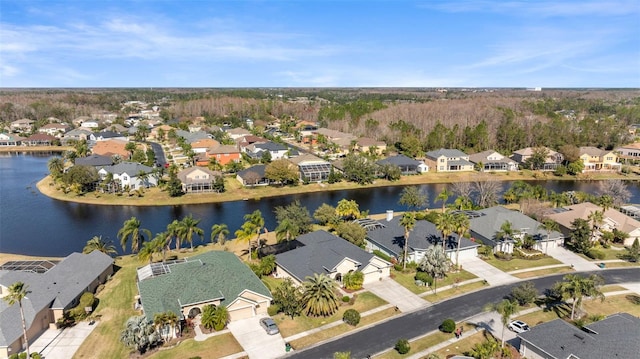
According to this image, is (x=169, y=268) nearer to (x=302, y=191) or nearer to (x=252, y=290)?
(x=252, y=290)

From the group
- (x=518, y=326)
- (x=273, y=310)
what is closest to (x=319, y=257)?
(x=273, y=310)

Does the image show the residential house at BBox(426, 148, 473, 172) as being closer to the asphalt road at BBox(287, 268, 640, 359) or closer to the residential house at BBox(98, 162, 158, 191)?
the asphalt road at BBox(287, 268, 640, 359)

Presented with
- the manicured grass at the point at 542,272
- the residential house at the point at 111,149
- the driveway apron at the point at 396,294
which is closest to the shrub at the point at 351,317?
the driveway apron at the point at 396,294

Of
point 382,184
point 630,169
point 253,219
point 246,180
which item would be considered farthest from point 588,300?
point 630,169

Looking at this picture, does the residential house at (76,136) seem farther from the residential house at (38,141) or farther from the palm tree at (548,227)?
the palm tree at (548,227)

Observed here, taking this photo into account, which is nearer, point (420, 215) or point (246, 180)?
point (420, 215)

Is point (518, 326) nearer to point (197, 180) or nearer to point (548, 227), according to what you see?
point (548, 227)

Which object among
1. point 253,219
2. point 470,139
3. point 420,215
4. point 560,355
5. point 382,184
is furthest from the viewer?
point 470,139
